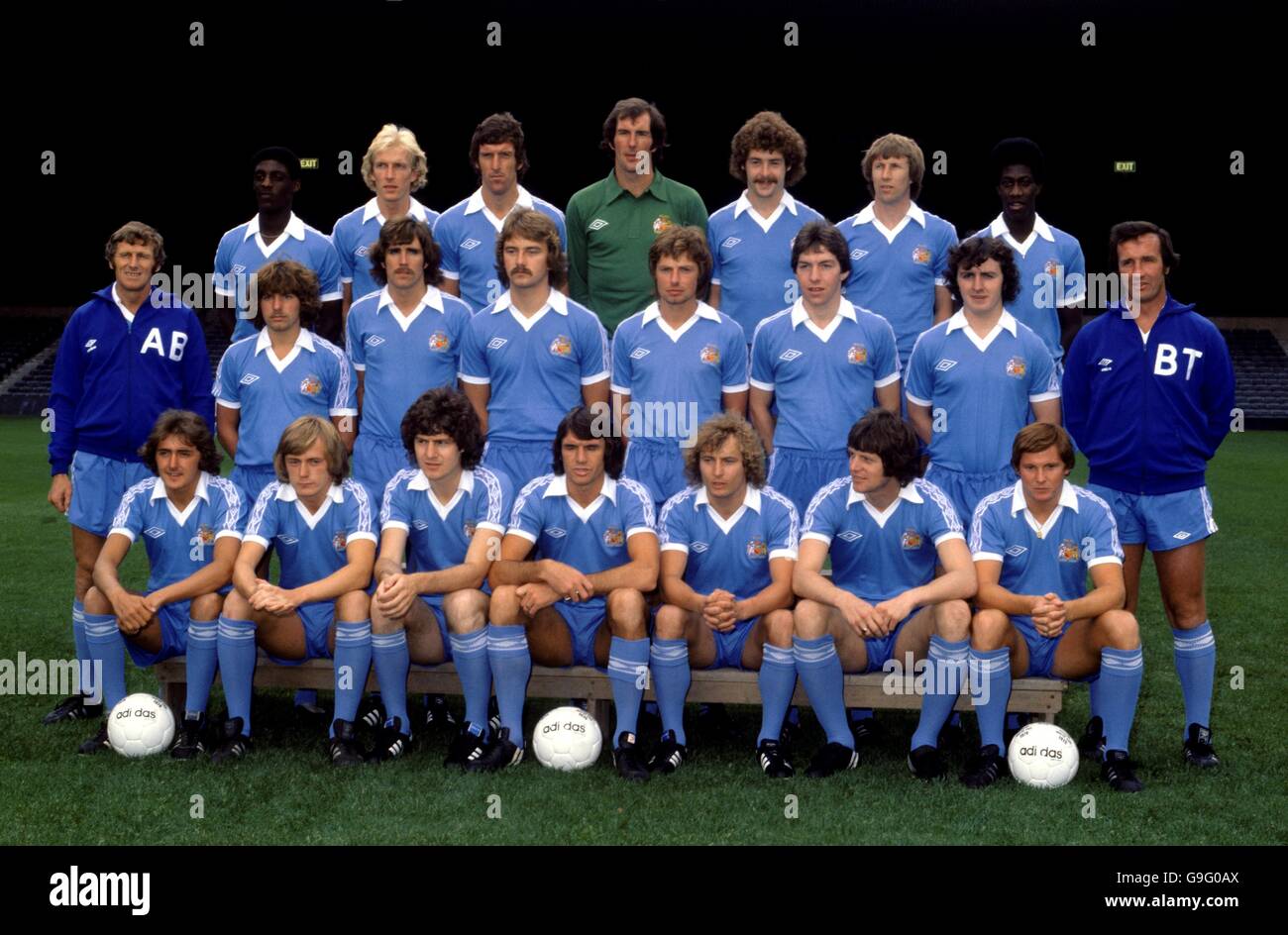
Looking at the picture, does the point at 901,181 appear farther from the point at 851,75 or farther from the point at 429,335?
the point at 851,75

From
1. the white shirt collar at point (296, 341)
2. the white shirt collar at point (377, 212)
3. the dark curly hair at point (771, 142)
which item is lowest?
the white shirt collar at point (296, 341)

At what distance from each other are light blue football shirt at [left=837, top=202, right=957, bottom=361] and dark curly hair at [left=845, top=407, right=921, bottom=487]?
1.28 metres

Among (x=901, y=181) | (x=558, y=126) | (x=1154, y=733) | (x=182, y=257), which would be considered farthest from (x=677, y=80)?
(x=1154, y=733)

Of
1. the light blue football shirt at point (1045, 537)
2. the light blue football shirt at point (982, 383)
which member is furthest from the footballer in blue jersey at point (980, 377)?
the light blue football shirt at point (1045, 537)

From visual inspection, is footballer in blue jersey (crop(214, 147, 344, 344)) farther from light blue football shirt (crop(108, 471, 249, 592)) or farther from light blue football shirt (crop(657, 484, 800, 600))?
light blue football shirt (crop(657, 484, 800, 600))

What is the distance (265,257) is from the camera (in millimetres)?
6473

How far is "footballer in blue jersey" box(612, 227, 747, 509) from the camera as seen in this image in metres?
5.61

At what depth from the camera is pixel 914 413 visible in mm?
5633

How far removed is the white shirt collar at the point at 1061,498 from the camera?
4.98m

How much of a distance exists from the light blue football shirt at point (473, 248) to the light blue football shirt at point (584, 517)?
149cm

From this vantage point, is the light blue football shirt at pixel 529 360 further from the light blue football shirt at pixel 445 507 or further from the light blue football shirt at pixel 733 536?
the light blue football shirt at pixel 733 536

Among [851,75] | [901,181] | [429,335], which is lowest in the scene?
[429,335]

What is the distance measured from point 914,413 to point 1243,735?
178 centimetres

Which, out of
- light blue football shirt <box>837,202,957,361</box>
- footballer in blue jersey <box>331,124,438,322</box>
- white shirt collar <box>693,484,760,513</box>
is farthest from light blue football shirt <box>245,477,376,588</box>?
light blue football shirt <box>837,202,957,361</box>
